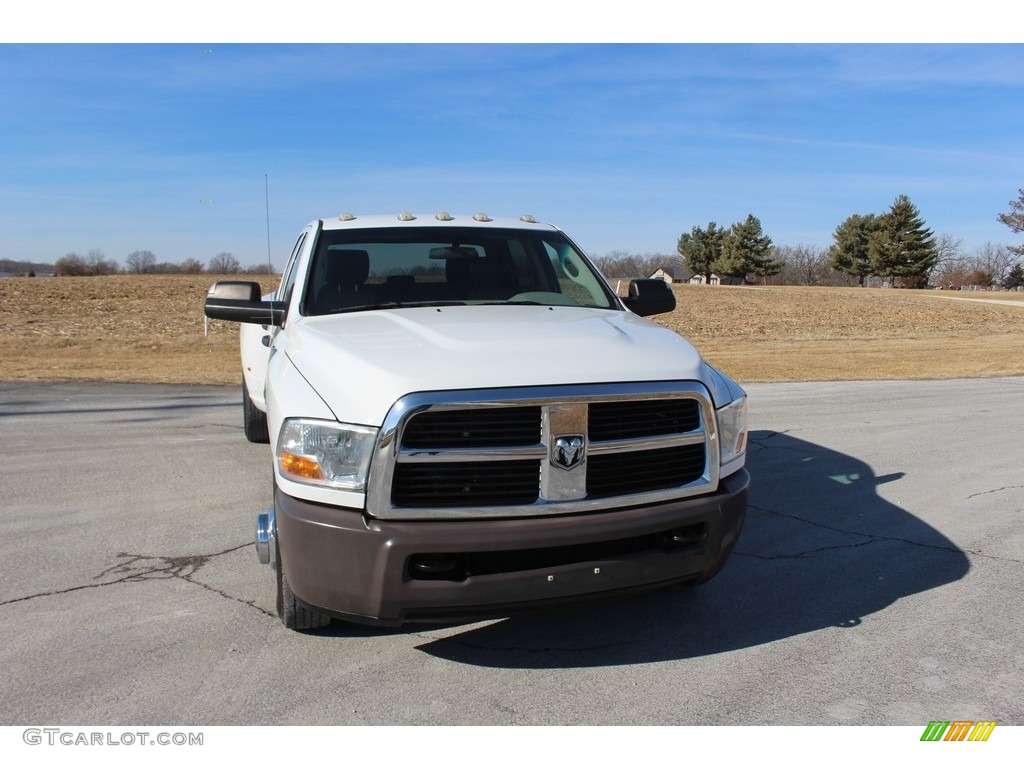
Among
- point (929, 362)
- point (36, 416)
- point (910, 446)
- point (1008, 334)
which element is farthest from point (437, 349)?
point (1008, 334)

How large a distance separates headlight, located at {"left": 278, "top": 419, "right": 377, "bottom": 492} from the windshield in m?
1.45

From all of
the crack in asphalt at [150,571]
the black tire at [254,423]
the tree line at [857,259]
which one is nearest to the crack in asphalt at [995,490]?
the crack in asphalt at [150,571]

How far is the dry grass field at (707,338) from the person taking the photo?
1475cm

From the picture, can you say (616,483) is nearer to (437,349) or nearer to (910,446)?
(437,349)

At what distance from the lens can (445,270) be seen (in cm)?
496

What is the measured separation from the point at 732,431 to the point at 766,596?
1.07 m

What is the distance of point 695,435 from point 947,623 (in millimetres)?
1602

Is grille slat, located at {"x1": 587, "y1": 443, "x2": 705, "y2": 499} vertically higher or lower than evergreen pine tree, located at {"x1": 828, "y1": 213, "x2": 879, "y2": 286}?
lower

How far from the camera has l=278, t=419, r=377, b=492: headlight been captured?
3.05 m

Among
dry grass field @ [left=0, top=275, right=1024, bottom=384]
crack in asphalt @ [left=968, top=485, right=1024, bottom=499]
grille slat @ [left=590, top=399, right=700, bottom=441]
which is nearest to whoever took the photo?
grille slat @ [left=590, top=399, right=700, bottom=441]

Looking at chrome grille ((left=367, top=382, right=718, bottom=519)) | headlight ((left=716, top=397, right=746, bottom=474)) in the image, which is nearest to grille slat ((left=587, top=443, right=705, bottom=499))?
chrome grille ((left=367, top=382, right=718, bottom=519))

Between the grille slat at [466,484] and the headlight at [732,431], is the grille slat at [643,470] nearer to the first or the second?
the headlight at [732,431]

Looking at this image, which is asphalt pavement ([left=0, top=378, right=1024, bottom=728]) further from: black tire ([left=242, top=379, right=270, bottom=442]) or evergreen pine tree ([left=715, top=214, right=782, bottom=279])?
evergreen pine tree ([left=715, top=214, right=782, bottom=279])

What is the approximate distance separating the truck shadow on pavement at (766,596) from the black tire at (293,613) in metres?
0.45
